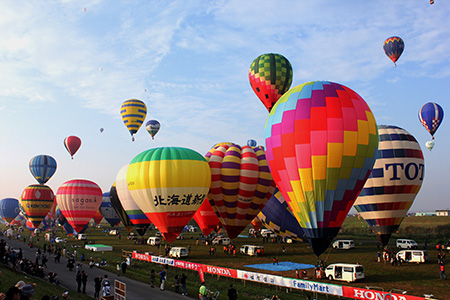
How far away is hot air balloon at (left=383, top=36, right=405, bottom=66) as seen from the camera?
53.7m

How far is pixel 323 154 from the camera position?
2206cm

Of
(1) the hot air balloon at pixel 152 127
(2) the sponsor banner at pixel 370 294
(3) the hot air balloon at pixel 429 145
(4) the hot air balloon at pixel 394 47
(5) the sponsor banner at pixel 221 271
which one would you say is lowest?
(5) the sponsor banner at pixel 221 271

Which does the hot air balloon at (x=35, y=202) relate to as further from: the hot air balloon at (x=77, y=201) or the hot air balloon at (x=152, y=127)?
the hot air balloon at (x=152, y=127)

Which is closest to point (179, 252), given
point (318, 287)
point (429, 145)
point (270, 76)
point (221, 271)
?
point (221, 271)

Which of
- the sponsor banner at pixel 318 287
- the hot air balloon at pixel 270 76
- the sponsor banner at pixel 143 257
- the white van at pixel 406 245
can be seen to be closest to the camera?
the sponsor banner at pixel 318 287

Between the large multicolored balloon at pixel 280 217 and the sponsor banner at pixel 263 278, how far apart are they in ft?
60.5

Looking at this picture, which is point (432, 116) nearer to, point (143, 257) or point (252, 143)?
point (252, 143)

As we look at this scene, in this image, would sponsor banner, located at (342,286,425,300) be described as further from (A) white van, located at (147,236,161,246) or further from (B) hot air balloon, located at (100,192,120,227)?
(B) hot air balloon, located at (100,192,120,227)

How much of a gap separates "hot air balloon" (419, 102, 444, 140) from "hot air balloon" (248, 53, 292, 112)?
84.4ft

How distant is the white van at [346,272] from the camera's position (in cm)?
2339

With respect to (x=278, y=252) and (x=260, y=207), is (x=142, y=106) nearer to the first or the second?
(x=260, y=207)

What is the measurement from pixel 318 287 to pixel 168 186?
54.4ft

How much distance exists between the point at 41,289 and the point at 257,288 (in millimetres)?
11337

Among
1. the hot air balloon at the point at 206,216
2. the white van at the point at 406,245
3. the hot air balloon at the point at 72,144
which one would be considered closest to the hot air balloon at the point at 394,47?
the white van at the point at 406,245
